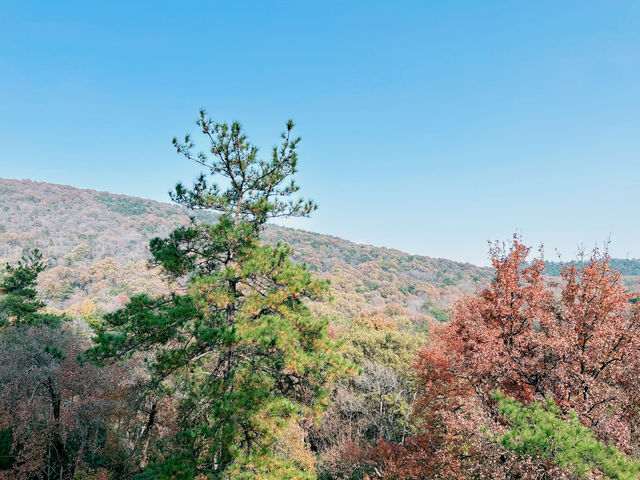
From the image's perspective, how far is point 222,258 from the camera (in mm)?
8000

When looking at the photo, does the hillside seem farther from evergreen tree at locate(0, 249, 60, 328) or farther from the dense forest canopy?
the dense forest canopy

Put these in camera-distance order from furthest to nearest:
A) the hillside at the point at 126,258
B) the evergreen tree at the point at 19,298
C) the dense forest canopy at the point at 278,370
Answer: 1. the hillside at the point at 126,258
2. the evergreen tree at the point at 19,298
3. the dense forest canopy at the point at 278,370

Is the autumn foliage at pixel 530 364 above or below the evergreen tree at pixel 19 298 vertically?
above

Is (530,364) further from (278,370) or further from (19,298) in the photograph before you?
(19,298)

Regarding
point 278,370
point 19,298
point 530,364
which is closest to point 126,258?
point 19,298

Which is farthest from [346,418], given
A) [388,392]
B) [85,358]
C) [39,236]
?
[39,236]

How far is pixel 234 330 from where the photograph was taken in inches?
255

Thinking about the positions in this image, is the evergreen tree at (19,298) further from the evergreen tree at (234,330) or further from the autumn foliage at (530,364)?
the autumn foliage at (530,364)

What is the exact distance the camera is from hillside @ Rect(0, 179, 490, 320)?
55.2m

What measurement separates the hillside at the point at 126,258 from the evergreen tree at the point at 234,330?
27.1 m

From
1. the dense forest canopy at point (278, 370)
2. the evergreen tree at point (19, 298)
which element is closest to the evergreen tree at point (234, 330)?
the dense forest canopy at point (278, 370)

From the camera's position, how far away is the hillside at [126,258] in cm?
5525

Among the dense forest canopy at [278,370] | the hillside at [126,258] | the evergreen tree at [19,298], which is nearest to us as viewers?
the dense forest canopy at [278,370]

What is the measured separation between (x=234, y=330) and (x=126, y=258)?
8835 centimetres
